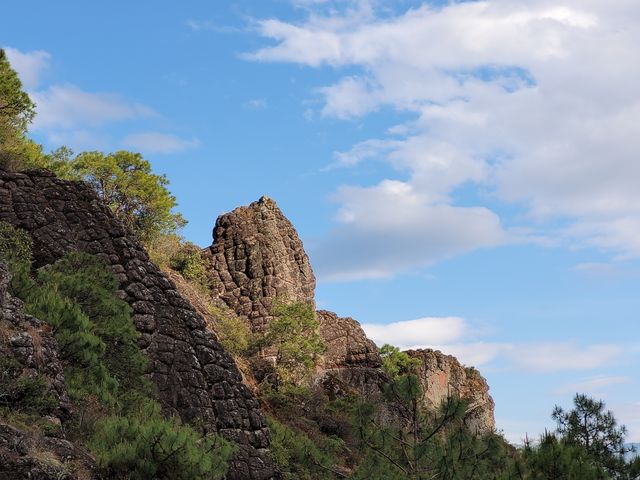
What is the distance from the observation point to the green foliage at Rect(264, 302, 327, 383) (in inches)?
1946

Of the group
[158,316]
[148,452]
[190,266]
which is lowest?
[148,452]

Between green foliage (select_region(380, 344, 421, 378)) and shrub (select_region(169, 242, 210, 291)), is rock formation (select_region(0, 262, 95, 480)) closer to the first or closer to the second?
shrub (select_region(169, 242, 210, 291))

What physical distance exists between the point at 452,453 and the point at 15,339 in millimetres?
9710

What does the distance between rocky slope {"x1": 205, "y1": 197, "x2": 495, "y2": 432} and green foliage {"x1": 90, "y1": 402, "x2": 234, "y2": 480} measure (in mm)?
39112

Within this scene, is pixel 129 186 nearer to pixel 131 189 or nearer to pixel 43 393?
pixel 131 189

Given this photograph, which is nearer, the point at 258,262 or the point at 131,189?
the point at 131,189

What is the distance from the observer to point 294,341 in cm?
5134

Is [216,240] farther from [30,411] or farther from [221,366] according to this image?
[30,411]

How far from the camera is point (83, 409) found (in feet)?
63.0

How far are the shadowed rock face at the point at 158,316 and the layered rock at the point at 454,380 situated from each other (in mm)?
43693

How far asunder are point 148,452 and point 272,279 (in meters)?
46.6

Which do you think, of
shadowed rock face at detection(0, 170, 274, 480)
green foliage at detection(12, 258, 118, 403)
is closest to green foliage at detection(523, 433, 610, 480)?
green foliage at detection(12, 258, 118, 403)

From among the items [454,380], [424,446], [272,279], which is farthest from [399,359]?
[424,446]

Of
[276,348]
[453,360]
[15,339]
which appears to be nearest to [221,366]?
[15,339]
